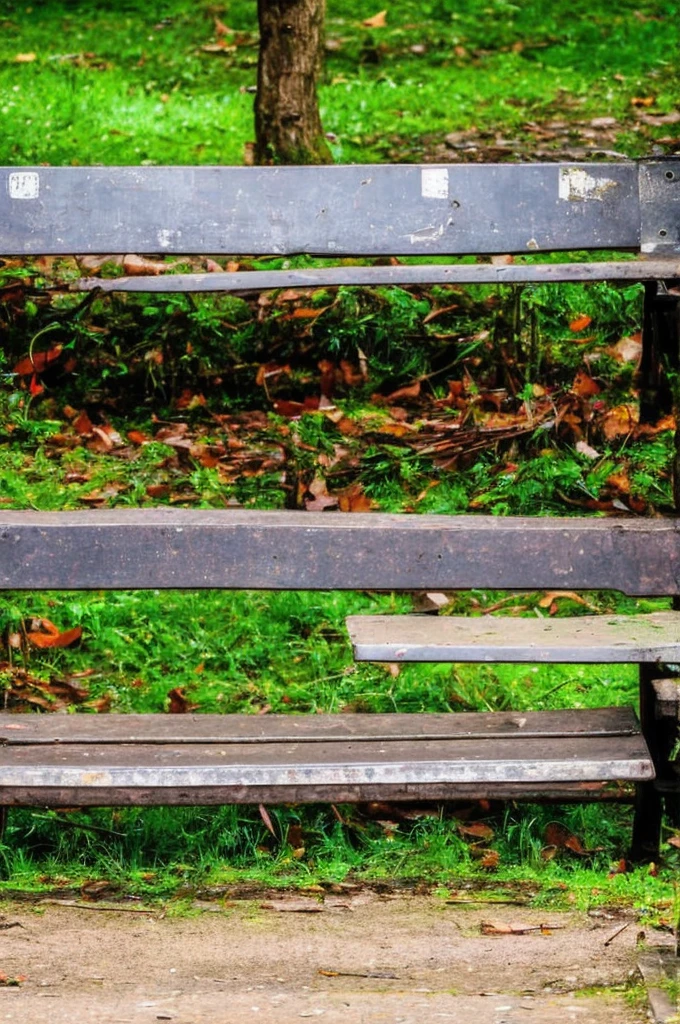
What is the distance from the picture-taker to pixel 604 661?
2816mm

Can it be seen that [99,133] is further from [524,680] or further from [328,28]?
[524,680]

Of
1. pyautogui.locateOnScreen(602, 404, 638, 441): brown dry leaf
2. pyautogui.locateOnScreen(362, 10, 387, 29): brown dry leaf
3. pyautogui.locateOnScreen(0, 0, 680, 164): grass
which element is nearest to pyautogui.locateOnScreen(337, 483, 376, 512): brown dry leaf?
pyautogui.locateOnScreen(602, 404, 638, 441): brown dry leaf

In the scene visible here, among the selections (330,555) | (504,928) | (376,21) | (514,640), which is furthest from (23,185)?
(376,21)

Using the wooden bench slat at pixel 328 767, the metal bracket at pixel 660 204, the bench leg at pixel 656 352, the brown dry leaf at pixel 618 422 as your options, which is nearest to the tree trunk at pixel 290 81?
the brown dry leaf at pixel 618 422

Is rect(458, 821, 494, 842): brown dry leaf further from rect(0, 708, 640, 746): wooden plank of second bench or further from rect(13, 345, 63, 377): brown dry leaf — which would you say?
rect(13, 345, 63, 377): brown dry leaf

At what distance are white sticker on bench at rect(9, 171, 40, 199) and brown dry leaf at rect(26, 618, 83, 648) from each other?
1.53m

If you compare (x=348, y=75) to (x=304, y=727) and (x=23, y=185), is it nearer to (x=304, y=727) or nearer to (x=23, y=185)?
(x=23, y=185)

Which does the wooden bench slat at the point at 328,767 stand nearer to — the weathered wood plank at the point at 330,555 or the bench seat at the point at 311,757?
the bench seat at the point at 311,757

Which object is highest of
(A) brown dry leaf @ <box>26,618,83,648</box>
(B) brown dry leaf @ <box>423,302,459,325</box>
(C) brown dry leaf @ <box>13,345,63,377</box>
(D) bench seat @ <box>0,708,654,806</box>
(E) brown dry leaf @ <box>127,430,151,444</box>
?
(B) brown dry leaf @ <box>423,302,459,325</box>

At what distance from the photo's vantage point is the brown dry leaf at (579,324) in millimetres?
5562

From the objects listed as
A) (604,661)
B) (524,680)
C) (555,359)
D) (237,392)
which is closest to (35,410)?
(237,392)

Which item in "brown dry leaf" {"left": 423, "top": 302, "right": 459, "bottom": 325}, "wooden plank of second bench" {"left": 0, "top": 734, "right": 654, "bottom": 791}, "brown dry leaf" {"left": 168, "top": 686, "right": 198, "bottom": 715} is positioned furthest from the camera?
"brown dry leaf" {"left": 423, "top": 302, "right": 459, "bottom": 325}

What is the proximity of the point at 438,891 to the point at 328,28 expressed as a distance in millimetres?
8342

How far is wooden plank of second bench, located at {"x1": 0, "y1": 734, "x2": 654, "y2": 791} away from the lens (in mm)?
2924
